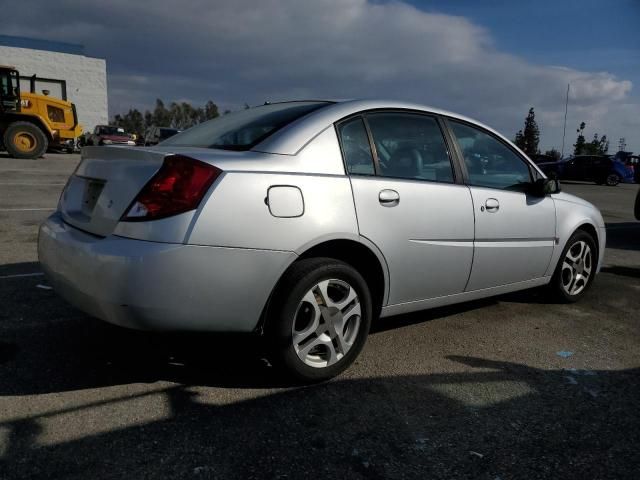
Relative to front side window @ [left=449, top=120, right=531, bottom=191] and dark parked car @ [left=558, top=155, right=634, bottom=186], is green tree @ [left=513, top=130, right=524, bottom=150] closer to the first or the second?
dark parked car @ [left=558, top=155, right=634, bottom=186]

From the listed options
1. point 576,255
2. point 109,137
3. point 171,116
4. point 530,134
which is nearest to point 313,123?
point 576,255

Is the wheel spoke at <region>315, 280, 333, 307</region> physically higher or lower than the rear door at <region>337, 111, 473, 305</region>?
lower

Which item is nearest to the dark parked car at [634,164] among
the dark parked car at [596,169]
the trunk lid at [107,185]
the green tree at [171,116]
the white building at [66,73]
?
the dark parked car at [596,169]

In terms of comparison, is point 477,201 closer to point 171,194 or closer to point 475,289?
point 475,289

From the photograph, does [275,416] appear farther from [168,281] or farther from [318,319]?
[168,281]

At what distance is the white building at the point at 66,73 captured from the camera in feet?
129

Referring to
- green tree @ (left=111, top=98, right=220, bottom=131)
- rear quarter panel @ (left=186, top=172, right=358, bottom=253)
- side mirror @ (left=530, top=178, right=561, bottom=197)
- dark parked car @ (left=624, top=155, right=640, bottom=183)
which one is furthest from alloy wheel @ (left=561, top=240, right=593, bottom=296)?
green tree @ (left=111, top=98, right=220, bottom=131)

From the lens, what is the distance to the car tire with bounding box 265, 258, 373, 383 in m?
2.75

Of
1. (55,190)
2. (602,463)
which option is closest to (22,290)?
(602,463)

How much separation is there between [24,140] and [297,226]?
1985 centimetres

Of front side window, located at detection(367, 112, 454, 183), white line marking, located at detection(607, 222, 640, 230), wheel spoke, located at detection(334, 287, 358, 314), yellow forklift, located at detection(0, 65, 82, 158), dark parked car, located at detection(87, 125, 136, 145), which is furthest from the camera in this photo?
dark parked car, located at detection(87, 125, 136, 145)

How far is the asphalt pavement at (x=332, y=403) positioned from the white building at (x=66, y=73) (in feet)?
135

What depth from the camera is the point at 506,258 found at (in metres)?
3.86

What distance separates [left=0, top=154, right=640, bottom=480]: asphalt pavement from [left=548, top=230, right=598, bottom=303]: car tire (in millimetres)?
420
